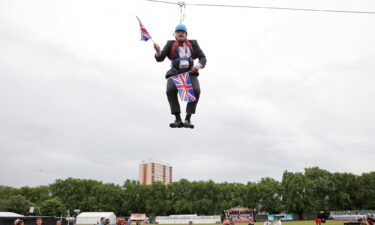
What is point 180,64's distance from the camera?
9539 mm

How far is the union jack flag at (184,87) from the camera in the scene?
9.34 m

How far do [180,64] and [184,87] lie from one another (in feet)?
2.07

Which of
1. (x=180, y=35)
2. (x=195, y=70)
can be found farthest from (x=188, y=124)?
(x=180, y=35)

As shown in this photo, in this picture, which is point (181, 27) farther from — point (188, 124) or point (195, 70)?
point (188, 124)

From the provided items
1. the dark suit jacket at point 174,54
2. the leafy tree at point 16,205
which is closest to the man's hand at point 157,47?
the dark suit jacket at point 174,54

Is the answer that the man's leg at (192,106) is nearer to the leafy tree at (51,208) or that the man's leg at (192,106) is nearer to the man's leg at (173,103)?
the man's leg at (173,103)

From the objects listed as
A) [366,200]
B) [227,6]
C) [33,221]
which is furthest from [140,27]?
[366,200]

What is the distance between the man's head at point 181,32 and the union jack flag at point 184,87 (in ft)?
3.10

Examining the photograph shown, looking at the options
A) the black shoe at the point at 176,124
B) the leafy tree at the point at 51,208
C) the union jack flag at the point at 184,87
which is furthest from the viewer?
the leafy tree at the point at 51,208

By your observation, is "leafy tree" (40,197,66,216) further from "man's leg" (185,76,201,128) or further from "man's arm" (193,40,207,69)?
"man's arm" (193,40,207,69)

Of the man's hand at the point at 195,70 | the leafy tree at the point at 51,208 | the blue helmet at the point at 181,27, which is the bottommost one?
the leafy tree at the point at 51,208

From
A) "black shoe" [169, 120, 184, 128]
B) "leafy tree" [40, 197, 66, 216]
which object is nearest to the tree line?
"leafy tree" [40, 197, 66, 216]

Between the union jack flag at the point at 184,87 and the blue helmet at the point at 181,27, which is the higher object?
the blue helmet at the point at 181,27

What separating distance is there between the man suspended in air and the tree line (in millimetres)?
82408
